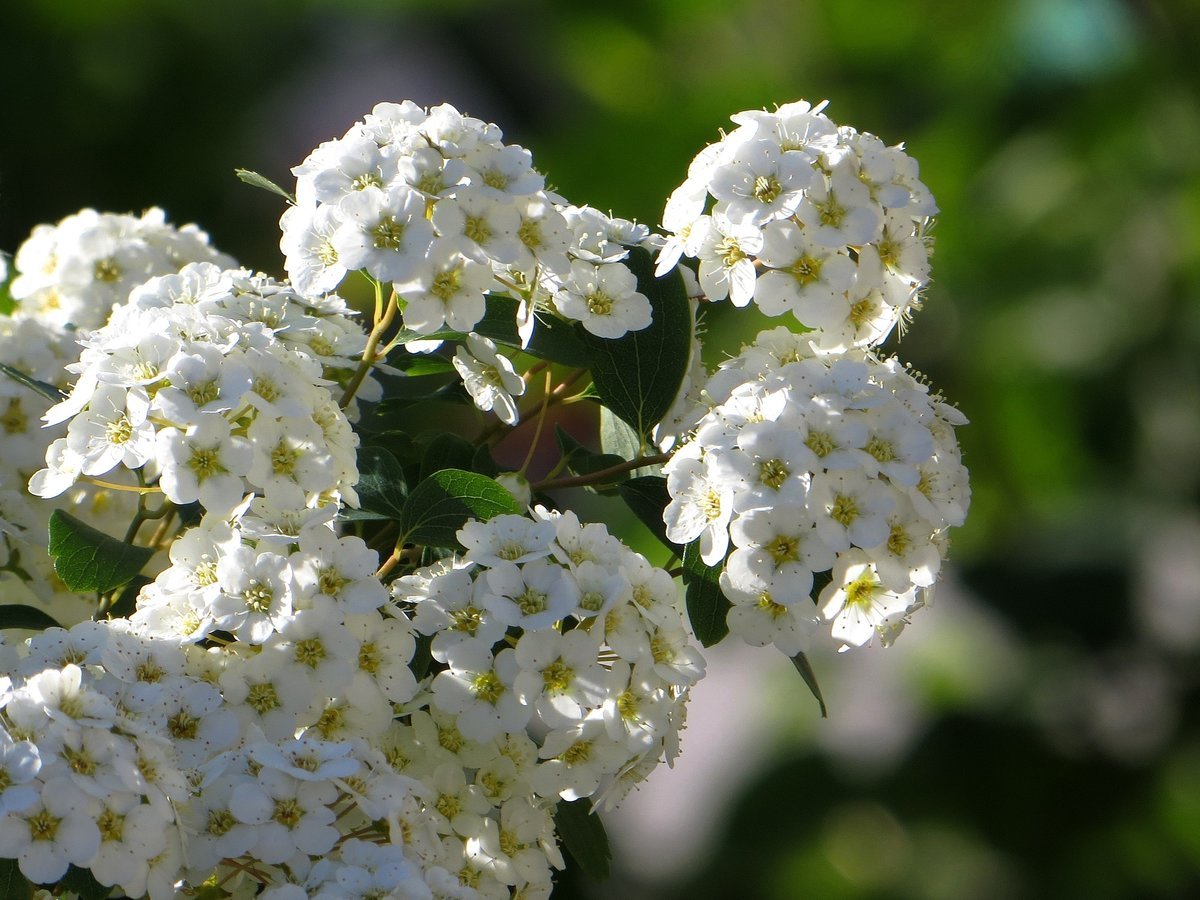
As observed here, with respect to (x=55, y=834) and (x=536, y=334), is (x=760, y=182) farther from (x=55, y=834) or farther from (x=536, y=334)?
(x=55, y=834)

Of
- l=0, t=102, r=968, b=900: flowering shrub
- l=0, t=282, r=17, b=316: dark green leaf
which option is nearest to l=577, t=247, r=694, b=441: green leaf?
l=0, t=102, r=968, b=900: flowering shrub

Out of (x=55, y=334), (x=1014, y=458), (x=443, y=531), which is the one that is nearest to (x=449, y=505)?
(x=443, y=531)

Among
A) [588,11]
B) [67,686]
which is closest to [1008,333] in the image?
[588,11]

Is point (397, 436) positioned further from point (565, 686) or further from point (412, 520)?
point (565, 686)

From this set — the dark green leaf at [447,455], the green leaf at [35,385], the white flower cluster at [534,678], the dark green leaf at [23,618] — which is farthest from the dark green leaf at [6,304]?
the white flower cluster at [534,678]

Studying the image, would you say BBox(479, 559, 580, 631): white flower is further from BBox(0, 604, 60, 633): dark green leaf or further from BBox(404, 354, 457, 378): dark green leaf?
BBox(0, 604, 60, 633): dark green leaf

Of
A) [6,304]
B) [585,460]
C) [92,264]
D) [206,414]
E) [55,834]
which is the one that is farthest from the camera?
[6,304]

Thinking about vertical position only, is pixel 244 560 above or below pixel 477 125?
below
